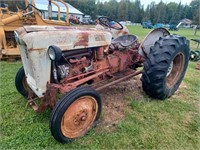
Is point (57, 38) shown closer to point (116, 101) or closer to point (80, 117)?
point (80, 117)

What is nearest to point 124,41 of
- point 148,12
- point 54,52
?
point 54,52

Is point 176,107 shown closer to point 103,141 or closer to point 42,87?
point 103,141

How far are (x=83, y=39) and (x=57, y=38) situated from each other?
397 mm

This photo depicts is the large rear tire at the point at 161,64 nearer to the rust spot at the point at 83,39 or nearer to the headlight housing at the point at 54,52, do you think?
the rust spot at the point at 83,39

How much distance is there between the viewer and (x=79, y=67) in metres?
2.66

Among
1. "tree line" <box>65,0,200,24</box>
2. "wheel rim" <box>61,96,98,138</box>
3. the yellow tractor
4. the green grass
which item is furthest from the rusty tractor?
"tree line" <box>65,0,200,24</box>

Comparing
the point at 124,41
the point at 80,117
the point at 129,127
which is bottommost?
the point at 129,127

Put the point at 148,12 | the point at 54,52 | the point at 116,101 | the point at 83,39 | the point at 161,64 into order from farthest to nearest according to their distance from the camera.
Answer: the point at 148,12, the point at 116,101, the point at 161,64, the point at 83,39, the point at 54,52

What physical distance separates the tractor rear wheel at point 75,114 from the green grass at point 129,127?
0.12m

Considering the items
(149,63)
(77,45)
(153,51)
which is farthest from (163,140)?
(77,45)

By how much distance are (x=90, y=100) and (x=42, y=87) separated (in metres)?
0.64

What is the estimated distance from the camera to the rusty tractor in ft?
7.09

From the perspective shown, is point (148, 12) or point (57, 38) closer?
point (57, 38)

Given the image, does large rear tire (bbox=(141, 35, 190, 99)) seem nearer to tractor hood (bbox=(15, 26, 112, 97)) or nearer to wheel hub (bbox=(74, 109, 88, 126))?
tractor hood (bbox=(15, 26, 112, 97))
